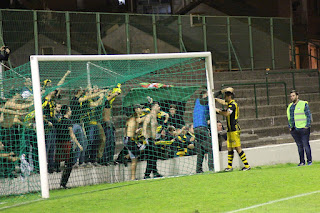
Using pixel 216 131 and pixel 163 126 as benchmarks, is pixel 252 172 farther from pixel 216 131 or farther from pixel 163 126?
pixel 163 126

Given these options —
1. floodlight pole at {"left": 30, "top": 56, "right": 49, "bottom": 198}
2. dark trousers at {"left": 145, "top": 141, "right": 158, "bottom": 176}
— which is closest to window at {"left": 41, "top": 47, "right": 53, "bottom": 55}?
dark trousers at {"left": 145, "top": 141, "right": 158, "bottom": 176}

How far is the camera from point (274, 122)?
18.1 meters

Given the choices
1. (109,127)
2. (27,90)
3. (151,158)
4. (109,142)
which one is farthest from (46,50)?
(151,158)

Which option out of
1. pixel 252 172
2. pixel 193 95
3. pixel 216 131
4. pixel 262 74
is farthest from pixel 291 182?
pixel 262 74

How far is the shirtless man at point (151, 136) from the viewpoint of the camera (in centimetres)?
1294

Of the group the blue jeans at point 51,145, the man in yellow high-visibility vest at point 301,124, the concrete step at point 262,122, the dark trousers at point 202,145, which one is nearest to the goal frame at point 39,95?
the dark trousers at point 202,145

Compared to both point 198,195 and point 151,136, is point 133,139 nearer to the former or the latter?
point 151,136

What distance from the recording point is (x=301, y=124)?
14.3 meters

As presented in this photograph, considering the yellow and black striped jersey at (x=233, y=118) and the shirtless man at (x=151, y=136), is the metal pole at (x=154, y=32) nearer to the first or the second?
the shirtless man at (x=151, y=136)

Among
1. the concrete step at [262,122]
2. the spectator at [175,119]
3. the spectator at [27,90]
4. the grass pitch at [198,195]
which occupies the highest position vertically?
the spectator at [27,90]

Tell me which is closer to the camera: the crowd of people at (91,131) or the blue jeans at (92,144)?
the crowd of people at (91,131)

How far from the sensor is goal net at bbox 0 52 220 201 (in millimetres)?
11383

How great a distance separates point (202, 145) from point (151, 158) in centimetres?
120

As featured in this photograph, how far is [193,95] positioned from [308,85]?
8094 mm
